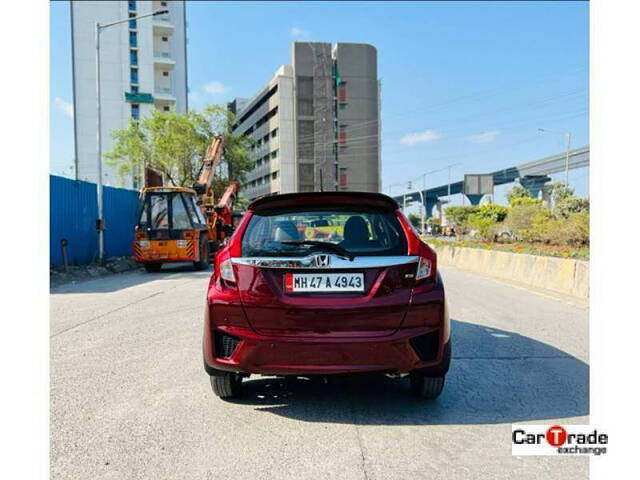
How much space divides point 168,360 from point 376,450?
2858mm

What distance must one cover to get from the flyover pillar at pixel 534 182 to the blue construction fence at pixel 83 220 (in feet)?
214

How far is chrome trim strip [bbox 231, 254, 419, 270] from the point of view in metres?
3.55

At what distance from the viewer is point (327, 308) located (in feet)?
11.4

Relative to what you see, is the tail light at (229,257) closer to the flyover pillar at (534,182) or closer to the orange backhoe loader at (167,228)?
the orange backhoe loader at (167,228)

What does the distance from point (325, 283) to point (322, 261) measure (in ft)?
0.49

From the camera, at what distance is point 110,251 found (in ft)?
65.0

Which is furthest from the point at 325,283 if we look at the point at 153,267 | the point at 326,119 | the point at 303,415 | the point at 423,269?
the point at 326,119

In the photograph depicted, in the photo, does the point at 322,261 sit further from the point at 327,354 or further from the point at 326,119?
the point at 326,119

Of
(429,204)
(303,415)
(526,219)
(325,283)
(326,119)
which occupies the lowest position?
(303,415)

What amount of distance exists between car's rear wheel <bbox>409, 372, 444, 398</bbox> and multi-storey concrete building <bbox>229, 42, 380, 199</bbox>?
7414cm

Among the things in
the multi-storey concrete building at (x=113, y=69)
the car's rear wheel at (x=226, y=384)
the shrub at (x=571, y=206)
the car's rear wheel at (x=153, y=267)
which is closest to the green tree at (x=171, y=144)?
the car's rear wheel at (x=153, y=267)

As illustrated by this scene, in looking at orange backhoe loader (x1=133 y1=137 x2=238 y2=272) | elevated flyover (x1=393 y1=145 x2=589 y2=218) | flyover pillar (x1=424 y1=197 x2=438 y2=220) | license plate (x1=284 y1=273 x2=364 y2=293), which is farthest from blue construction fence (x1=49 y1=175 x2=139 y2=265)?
flyover pillar (x1=424 y1=197 x2=438 y2=220)

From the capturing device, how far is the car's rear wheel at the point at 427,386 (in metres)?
3.92
